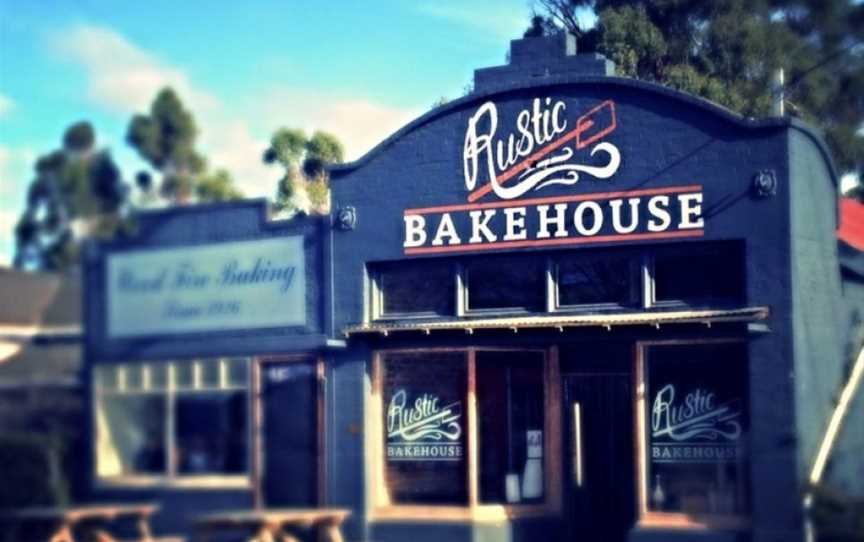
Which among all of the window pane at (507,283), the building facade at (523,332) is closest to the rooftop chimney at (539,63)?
the building facade at (523,332)

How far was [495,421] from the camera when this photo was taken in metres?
17.6

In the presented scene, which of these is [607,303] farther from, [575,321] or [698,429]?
[698,429]

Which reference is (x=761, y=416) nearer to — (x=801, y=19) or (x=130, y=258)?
(x=130, y=258)

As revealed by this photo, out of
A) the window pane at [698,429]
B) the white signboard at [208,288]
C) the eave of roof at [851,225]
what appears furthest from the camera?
the eave of roof at [851,225]

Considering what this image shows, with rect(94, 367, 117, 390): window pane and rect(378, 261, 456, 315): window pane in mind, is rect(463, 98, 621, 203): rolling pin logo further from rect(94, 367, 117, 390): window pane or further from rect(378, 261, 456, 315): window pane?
rect(94, 367, 117, 390): window pane

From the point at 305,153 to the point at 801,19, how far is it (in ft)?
54.0

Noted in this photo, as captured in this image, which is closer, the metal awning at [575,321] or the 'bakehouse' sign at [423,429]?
the metal awning at [575,321]

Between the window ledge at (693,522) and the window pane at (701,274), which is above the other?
the window pane at (701,274)

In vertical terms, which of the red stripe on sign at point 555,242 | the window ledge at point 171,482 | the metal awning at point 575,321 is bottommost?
the window ledge at point 171,482

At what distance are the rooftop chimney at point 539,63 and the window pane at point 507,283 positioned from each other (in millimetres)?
2278

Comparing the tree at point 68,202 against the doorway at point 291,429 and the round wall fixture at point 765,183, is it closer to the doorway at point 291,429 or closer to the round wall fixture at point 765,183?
the doorway at point 291,429

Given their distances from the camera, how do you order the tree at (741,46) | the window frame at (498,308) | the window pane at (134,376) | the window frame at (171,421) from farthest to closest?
the tree at (741,46)
the window frame at (498,308)
the window pane at (134,376)
the window frame at (171,421)

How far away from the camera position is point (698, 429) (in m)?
16.2

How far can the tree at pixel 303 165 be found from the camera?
14034mm
